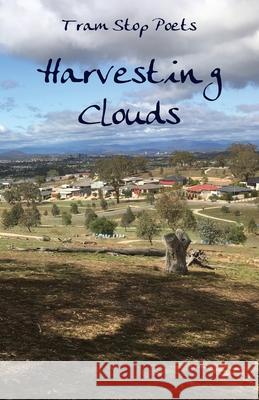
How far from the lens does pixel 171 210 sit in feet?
196

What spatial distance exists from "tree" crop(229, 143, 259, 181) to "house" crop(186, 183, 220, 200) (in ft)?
51.4

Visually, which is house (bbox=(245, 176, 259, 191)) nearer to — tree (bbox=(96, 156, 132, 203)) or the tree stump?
tree (bbox=(96, 156, 132, 203))

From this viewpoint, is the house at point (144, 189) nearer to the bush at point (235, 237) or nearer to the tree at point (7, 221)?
the tree at point (7, 221)

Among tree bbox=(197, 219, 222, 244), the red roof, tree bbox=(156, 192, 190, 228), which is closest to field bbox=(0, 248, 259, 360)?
tree bbox=(197, 219, 222, 244)

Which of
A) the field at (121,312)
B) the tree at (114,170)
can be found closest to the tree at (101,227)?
the field at (121,312)

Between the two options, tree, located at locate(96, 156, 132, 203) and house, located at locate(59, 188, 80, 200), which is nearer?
tree, located at locate(96, 156, 132, 203)

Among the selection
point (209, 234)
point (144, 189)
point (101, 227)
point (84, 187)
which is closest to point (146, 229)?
point (209, 234)

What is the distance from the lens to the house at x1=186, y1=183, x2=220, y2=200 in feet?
427

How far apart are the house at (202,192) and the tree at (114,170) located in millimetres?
19502

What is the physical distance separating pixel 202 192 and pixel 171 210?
7581 cm

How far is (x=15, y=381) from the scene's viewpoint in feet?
20.0

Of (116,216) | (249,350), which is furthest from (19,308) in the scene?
(116,216)

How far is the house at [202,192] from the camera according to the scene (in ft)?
427

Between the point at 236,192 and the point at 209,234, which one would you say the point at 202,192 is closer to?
the point at 236,192
